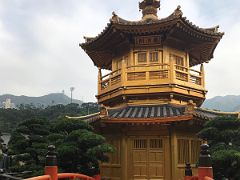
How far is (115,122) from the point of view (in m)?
13.7

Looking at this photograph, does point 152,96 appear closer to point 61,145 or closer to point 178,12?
point 178,12

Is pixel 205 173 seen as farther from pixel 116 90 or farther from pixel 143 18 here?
pixel 143 18

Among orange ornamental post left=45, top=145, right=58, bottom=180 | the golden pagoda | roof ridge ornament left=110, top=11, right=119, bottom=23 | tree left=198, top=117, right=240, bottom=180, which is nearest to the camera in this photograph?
orange ornamental post left=45, top=145, right=58, bottom=180

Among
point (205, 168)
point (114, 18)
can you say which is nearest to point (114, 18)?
point (114, 18)

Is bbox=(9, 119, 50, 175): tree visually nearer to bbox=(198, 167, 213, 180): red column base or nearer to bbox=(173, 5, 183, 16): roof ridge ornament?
bbox=(198, 167, 213, 180): red column base

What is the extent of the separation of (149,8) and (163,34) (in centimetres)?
373

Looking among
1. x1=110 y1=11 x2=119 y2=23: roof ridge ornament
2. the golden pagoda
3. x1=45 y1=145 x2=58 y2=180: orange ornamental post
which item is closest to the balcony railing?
the golden pagoda

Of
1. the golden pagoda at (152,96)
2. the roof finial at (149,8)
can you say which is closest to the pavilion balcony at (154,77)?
the golden pagoda at (152,96)

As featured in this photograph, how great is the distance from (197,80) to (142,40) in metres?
3.59

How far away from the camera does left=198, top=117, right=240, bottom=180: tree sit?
909 centimetres

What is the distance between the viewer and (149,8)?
61.4 feet

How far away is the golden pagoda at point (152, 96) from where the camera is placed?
13.8 metres

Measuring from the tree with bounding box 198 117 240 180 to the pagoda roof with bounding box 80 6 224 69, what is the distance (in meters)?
6.18

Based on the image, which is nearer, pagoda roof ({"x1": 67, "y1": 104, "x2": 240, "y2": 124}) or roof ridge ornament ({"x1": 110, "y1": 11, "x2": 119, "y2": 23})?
pagoda roof ({"x1": 67, "y1": 104, "x2": 240, "y2": 124})
